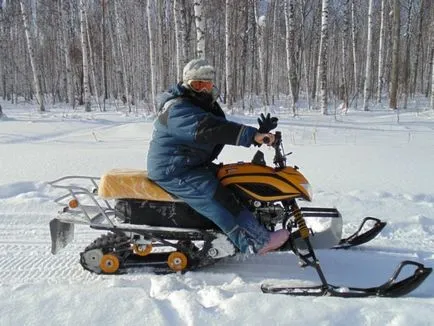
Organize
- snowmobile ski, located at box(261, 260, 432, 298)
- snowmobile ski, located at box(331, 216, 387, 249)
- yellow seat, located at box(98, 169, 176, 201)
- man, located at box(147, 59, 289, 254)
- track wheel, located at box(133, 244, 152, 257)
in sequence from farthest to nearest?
1. snowmobile ski, located at box(331, 216, 387, 249)
2. track wheel, located at box(133, 244, 152, 257)
3. yellow seat, located at box(98, 169, 176, 201)
4. man, located at box(147, 59, 289, 254)
5. snowmobile ski, located at box(261, 260, 432, 298)

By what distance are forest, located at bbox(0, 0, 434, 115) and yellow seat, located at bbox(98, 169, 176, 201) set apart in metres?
12.4

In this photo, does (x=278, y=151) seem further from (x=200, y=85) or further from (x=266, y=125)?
(x=200, y=85)

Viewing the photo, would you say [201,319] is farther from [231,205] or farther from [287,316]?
[231,205]

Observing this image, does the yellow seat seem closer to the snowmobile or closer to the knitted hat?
the snowmobile

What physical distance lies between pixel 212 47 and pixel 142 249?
23588mm

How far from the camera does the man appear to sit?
10.5 feet

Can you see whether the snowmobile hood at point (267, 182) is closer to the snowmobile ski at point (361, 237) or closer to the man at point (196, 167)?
the man at point (196, 167)

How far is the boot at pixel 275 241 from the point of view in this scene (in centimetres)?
327

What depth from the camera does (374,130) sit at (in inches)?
455

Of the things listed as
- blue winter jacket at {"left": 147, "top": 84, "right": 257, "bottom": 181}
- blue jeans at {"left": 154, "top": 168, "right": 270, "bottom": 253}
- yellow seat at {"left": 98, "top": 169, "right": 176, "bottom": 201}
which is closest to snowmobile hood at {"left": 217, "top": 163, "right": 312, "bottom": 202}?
blue jeans at {"left": 154, "top": 168, "right": 270, "bottom": 253}

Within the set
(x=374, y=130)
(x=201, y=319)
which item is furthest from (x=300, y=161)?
(x=374, y=130)

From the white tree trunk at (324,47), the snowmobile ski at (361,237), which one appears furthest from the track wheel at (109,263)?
the white tree trunk at (324,47)

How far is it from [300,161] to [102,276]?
14.0 feet

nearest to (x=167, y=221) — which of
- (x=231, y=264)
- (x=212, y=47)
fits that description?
(x=231, y=264)
